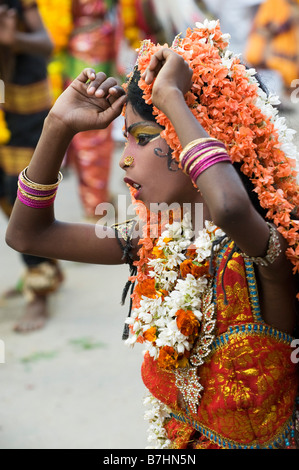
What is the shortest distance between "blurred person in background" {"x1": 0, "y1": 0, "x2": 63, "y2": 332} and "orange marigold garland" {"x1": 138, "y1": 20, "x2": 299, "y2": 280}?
3.08m

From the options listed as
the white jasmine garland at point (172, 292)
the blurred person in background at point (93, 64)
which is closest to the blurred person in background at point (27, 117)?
the blurred person in background at point (93, 64)

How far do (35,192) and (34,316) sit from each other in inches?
114

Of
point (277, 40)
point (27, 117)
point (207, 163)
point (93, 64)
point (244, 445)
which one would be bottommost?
point (244, 445)

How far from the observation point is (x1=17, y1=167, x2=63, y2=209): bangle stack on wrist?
240 centimetres

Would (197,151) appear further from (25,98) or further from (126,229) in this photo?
(25,98)

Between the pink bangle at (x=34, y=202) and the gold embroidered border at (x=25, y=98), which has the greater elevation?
the gold embroidered border at (x=25, y=98)

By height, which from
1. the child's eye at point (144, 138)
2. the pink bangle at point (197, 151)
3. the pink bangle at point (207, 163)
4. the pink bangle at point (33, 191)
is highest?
the child's eye at point (144, 138)

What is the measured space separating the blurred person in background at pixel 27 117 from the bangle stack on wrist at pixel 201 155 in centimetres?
348

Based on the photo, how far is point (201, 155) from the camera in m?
1.81

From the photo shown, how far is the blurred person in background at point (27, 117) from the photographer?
16.6ft

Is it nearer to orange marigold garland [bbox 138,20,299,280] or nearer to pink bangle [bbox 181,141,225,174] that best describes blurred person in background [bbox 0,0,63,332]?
orange marigold garland [bbox 138,20,299,280]

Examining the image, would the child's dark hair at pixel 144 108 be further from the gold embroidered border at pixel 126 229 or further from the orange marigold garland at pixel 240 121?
the gold embroidered border at pixel 126 229

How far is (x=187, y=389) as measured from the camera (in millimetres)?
2260

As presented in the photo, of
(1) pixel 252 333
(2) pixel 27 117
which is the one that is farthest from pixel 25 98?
(1) pixel 252 333
